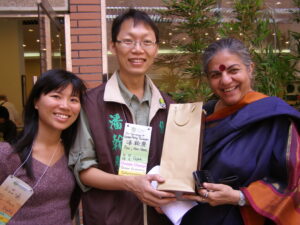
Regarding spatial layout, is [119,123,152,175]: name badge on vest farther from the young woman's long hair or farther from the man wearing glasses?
the young woman's long hair

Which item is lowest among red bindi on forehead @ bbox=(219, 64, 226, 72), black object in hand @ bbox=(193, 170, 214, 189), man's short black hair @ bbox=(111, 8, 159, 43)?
black object in hand @ bbox=(193, 170, 214, 189)

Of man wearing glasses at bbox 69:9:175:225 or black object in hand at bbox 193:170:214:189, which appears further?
man wearing glasses at bbox 69:9:175:225

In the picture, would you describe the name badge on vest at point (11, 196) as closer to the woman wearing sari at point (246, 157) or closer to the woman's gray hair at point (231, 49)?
the woman wearing sari at point (246, 157)

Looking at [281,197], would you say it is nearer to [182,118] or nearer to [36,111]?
[182,118]

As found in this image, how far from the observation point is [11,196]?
4.95 feet

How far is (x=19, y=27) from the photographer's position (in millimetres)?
7430

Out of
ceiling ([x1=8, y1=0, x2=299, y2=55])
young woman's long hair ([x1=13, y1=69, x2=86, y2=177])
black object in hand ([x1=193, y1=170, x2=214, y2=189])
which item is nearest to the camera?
black object in hand ([x1=193, y1=170, x2=214, y2=189])

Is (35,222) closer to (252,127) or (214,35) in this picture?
(252,127)

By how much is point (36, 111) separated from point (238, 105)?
110 cm

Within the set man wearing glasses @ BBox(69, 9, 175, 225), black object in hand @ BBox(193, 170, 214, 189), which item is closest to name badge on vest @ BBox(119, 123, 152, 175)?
man wearing glasses @ BBox(69, 9, 175, 225)

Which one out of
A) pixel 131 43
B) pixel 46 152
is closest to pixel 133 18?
pixel 131 43

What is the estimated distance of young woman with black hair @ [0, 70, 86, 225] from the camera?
1554 mm

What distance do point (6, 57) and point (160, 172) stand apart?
7462 millimetres

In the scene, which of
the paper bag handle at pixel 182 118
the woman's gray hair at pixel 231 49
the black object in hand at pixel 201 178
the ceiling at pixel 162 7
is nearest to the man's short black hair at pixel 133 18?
the woman's gray hair at pixel 231 49
